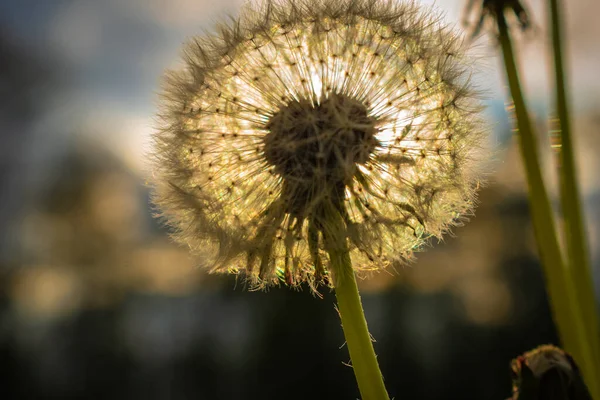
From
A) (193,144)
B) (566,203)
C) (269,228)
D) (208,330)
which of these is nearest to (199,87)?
(193,144)

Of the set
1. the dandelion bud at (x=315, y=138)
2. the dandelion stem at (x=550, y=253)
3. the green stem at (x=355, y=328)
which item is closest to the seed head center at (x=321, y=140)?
the dandelion bud at (x=315, y=138)

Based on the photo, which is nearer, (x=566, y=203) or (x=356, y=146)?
(x=566, y=203)

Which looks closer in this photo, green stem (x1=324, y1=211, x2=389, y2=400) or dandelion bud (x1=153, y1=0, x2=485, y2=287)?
green stem (x1=324, y1=211, x2=389, y2=400)

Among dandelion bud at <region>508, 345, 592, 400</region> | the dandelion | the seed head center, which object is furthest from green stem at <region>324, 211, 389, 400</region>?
dandelion bud at <region>508, 345, 592, 400</region>

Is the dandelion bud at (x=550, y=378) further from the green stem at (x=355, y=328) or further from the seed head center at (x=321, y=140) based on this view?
the seed head center at (x=321, y=140)

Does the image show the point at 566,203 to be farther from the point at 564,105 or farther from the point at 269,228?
the point at 269,228

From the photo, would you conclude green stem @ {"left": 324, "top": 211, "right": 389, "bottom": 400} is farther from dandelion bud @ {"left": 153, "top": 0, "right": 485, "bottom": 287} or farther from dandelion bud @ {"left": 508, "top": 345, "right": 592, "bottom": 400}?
dandelion bud @ {"left": 508, "top": 345, "right": 592, "bottom": 400}
